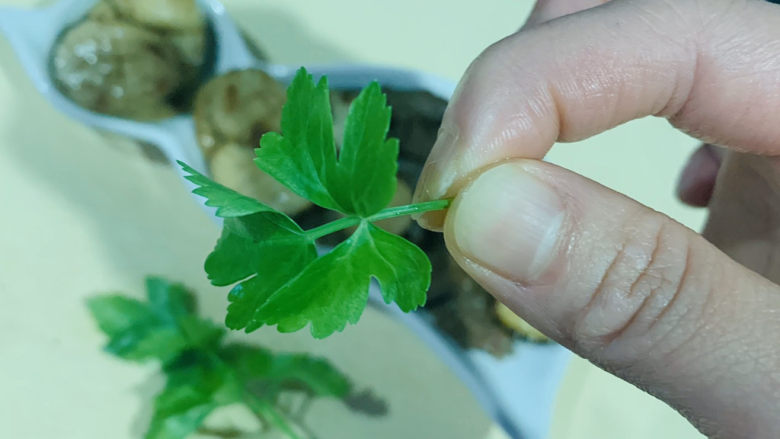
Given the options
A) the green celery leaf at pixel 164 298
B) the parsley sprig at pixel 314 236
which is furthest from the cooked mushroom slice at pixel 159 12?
the parsley sprig at pixel 314 236

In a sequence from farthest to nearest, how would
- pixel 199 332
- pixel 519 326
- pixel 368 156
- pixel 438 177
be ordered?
pixel 199 332, pixel 519 326, pixel 438 177, pixel 368 156

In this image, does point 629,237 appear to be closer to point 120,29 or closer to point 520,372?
point 520,372

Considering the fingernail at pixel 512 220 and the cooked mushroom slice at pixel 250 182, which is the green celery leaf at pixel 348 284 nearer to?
the fingernail at pixel 512 220

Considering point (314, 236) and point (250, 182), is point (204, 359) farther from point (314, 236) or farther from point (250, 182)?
point (314, 236)

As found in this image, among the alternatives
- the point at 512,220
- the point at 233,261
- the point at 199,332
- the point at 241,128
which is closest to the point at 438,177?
the point at 512,220

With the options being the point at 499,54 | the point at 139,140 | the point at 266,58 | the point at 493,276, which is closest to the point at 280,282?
the point at 493,276

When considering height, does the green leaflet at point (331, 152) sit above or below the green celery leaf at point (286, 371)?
above
